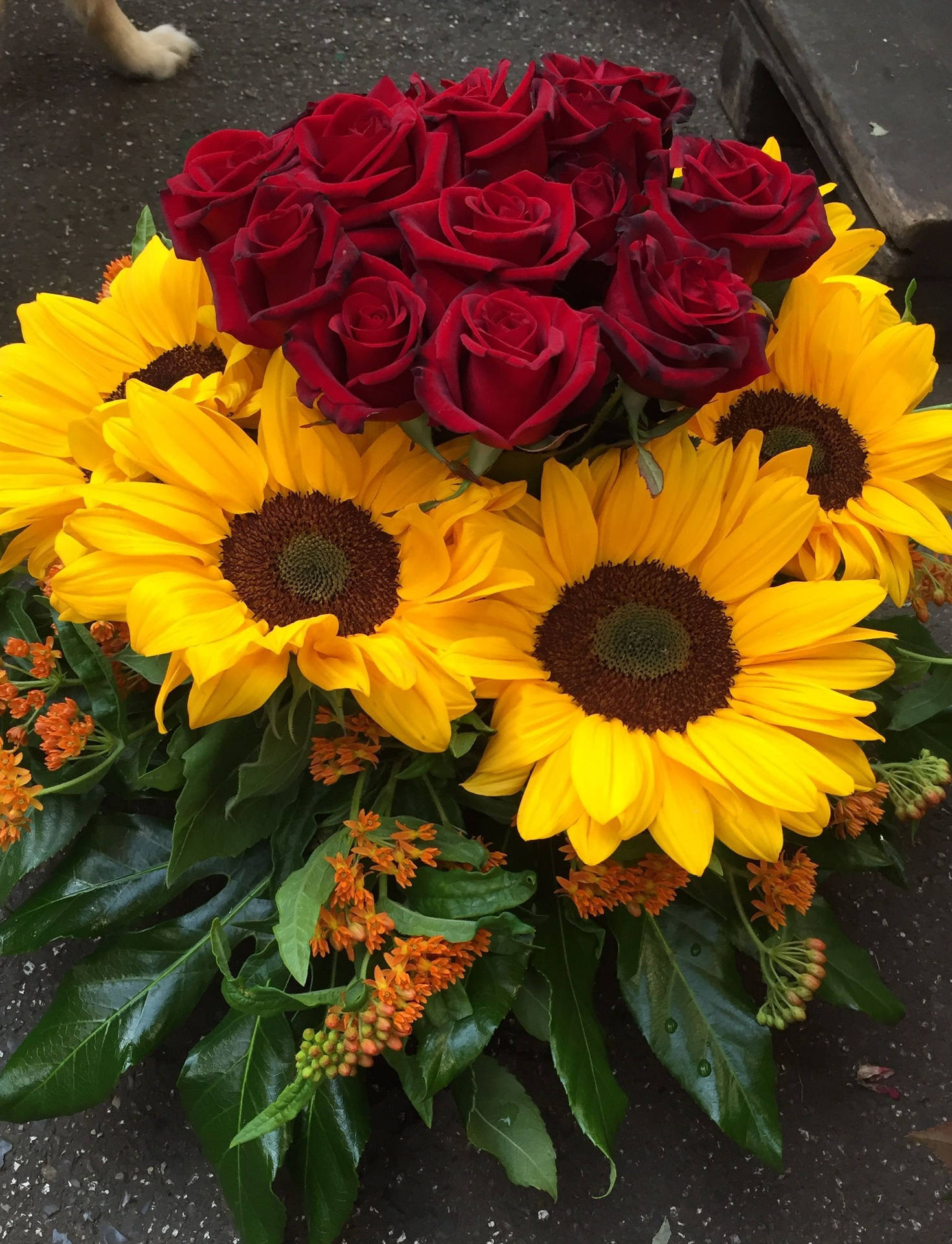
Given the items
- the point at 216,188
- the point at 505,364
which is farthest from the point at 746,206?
the point at 216,188

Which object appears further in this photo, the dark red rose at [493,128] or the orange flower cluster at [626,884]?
the orange flower cluster at [626,884]

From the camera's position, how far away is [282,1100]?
68cm

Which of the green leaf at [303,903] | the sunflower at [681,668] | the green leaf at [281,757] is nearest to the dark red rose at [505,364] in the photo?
the sunflower at [681,668]

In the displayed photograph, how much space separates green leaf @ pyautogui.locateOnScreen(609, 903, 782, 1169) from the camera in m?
0.86

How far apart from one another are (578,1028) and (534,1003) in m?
0.06

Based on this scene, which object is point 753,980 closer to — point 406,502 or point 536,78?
point 406,502

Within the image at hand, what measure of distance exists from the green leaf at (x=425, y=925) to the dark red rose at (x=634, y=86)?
60cm

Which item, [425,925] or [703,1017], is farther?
[703,1017]

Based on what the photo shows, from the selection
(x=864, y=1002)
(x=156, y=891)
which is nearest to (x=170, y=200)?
(x=156, y=891)

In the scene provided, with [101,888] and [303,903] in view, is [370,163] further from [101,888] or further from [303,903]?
[101,888]

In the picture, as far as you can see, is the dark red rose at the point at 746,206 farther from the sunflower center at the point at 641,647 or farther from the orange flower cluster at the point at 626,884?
the orange flower cluster at the point at 626,884

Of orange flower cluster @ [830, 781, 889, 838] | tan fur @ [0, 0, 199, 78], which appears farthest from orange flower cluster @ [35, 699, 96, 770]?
tan fur @ [0, 0, 199, 78]

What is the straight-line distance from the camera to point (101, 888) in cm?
91

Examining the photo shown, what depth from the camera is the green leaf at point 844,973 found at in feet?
2.98
